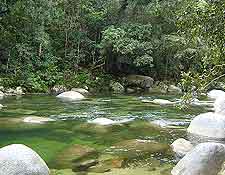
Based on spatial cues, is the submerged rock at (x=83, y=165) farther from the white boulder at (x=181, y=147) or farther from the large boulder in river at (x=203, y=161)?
the white boulder at (x=181, y=147)

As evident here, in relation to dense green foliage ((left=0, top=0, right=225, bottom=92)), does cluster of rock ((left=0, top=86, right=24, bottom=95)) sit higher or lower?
lower

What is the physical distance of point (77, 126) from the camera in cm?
1379

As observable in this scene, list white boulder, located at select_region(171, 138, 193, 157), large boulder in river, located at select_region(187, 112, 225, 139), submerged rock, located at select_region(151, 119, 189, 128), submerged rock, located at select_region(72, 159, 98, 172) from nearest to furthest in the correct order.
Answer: submerged rock, located at select_region(72, 159, 98, 172), white boulder, located at select_region(171, 138, 193, 157), large boulder in river, located at select_region(187, 112, 225, 139), submerged rock, located at select_region(151, 119, 189, 128)

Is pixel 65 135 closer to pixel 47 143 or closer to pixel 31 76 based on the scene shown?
pixel 47 143

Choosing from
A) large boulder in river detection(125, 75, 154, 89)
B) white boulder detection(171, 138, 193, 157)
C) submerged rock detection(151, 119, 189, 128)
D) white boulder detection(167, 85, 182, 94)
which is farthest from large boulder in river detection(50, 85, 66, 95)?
white boulder detection(171, 138, 193, 157)

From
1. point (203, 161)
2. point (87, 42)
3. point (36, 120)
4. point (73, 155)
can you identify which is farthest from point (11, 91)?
point (203, 161)

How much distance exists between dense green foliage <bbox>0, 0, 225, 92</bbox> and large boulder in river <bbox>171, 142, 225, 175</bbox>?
16.0 meters

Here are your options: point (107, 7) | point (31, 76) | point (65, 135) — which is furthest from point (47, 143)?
point (107, 7)

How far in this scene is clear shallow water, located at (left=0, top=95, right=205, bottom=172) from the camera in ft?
37.0

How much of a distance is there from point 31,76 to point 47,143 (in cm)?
1638

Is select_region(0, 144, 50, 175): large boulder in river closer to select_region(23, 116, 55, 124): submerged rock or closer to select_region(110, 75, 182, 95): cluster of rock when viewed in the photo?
select_region(23, 116, 55, 124): submerged rock

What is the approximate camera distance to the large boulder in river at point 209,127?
12.3 meters

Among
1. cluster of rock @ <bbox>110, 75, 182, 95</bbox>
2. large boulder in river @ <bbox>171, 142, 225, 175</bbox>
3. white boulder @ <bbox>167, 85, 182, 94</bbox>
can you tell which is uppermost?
large boulder in river @ <bbox>171, 142, 225, 175</bbox>

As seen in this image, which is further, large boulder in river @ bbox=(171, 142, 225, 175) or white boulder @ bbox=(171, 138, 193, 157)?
white boulder @ bbox=(171, 138, 193, 157)
